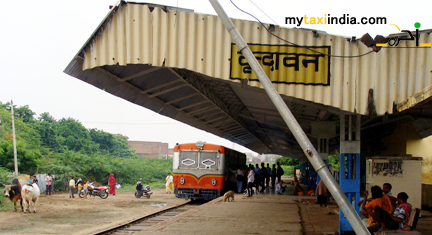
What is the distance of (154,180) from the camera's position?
46.8m

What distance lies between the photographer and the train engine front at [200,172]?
21203 mm

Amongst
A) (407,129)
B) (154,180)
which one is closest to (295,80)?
(407,129)

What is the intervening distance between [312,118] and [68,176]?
2280 centimetres

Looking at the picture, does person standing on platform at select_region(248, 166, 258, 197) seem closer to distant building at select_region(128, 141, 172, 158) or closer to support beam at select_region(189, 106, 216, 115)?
support beam at select_region(189, 106, 216, 115)

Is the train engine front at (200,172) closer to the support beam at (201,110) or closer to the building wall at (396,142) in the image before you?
the support beam at (201,110)

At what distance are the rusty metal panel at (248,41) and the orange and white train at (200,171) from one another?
1260 cm

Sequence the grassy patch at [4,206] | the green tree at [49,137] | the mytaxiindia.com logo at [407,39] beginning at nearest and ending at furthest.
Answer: the mytaxiindia.com logo at [407,39] → the grassy patch at [4,206] → the green tree at [49,137]

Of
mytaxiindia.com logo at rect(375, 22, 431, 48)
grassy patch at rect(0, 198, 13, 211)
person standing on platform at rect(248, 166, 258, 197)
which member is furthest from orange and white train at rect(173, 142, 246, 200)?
mytaxiindia.com logo at rect(375, 22, 431, 48)

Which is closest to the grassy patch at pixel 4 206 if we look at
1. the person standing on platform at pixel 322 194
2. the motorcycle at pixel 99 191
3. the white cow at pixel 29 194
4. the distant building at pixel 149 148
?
the white cow at pixel 29 194

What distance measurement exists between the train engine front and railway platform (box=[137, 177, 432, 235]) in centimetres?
392

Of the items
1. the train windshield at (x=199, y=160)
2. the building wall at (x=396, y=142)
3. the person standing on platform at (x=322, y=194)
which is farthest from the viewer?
the train windshield at (x=199, y=160)

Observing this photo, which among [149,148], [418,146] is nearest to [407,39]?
[418,146]

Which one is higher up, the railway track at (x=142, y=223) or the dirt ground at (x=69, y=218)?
the railway track at (x=142, y=223)

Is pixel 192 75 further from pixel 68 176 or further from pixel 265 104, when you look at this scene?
pixel 68 176
